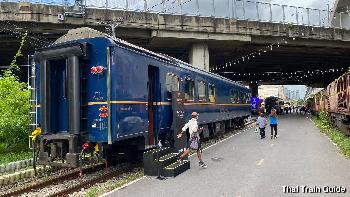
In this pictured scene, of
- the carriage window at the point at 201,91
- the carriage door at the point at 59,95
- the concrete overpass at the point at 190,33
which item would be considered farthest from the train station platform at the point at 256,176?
the concrete overpass at the point at 190,33

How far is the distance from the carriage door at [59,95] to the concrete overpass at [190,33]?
1916 centimetres

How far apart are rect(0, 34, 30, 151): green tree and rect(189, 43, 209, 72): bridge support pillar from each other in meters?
21.3

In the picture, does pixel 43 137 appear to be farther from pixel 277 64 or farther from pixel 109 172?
pixel 277 64

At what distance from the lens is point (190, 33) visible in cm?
3409

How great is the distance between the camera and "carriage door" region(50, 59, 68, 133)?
427 inches

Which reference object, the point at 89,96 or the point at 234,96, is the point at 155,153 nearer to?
the point at 89,96

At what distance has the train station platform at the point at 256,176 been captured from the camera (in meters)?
9.29

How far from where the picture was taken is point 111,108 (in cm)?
1040

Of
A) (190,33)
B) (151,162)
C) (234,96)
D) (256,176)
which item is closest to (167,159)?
→ (151,162)

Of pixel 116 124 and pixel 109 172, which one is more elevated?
pixel 116 124

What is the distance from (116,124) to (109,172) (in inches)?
96.1

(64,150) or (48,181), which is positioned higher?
(64,150)

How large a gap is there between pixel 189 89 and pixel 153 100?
406 centimetres

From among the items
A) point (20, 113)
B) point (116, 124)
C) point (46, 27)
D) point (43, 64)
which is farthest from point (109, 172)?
point (46, 27)
